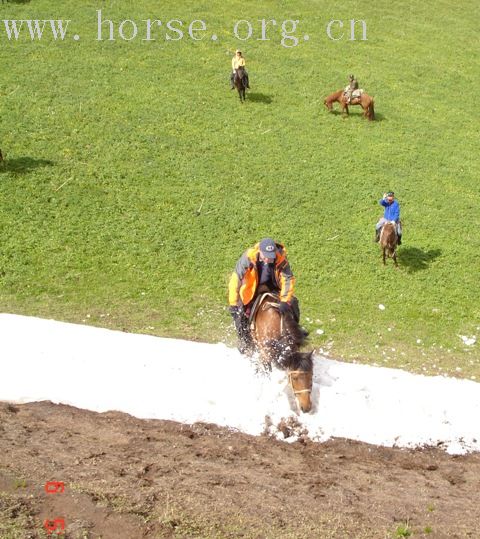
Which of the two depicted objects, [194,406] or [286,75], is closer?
[194,406]

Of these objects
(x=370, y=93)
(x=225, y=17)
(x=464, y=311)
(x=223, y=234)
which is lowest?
(x=464, y=311)

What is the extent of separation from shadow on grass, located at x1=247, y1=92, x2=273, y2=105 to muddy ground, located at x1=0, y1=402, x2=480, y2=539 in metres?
19.1

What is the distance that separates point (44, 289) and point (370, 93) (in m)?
19.9

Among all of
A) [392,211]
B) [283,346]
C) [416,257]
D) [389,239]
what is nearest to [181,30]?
[392,211]

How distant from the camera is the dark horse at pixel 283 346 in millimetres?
10831

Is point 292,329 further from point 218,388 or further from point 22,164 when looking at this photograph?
point 22,164

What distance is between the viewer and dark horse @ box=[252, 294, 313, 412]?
10.8 metres

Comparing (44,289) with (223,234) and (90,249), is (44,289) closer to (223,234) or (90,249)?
(90,249)

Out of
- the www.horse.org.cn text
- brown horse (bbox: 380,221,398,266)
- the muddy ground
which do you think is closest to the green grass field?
the www.horse.org.cn text

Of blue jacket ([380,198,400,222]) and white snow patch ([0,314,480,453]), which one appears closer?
white snow patch ([0,314,480,453])

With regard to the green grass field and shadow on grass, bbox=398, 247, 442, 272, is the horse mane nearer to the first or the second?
the green grass field

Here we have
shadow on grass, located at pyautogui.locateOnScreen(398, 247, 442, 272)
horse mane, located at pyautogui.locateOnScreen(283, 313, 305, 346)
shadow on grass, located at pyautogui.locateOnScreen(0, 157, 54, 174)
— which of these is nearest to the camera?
horse mane, located at pyautogui.locateOnScreen(283, 313, 305, 346)

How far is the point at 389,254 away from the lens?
17.8 meters

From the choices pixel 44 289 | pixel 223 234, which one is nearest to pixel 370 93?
pixel 223 234
